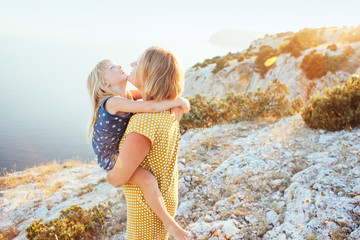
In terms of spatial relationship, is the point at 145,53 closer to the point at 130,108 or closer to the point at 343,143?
the point at 130,108

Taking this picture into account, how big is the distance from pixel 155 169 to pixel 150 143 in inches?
10.6

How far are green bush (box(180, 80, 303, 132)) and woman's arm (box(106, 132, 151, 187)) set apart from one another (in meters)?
7.78

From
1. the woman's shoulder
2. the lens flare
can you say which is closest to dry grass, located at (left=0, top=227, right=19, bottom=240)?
the woman's shoulder

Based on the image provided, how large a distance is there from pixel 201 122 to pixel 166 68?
842 cm

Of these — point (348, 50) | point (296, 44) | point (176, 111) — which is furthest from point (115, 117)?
point (296, 44)

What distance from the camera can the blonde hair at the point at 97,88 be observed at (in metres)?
1.82

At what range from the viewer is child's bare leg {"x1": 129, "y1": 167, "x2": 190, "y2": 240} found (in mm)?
1534

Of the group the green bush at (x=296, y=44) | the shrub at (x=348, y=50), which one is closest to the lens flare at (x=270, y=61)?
the green bush at (x=296, y=44)

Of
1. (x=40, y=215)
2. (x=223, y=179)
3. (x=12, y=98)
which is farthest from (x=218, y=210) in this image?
(x=12, y=98)

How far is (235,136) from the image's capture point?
24.2 feet

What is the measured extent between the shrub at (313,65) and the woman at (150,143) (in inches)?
711

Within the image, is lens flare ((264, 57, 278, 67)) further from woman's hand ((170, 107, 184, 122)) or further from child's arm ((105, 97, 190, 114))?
child's arm ((105, 97, 190, 114))

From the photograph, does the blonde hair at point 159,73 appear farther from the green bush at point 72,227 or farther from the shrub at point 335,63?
the shrub at point 335,63

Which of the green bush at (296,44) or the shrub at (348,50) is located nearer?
the shrub at (348,50)
